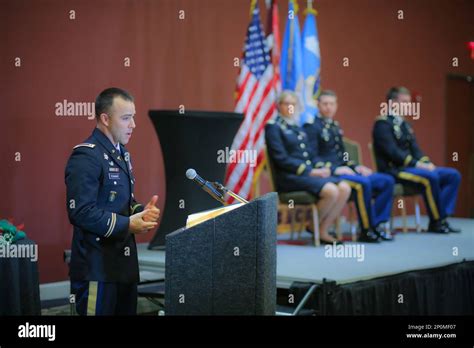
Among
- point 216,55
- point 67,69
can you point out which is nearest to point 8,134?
point 67,69

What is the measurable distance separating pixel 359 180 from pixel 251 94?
3.48 feet

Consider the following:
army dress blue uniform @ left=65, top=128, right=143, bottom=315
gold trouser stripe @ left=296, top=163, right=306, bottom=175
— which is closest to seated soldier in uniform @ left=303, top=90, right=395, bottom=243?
gold trouser stripe @ left=296, top=163, right=306, bottom=175

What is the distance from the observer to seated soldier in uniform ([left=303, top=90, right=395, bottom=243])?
5.94 meters

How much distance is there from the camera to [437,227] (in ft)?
21.4

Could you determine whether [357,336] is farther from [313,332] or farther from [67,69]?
[67,69]

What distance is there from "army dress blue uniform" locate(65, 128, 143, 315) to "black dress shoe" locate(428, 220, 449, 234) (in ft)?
13.7

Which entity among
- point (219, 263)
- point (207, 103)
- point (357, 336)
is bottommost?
point (357, 336)

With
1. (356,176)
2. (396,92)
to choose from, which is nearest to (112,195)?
(356,176)

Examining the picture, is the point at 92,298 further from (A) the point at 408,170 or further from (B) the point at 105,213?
(A) the point at 408,170

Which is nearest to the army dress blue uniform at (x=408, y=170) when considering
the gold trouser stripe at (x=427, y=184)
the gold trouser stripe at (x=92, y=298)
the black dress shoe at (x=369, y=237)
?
the gold trouser stripe at (x=427, y=184)

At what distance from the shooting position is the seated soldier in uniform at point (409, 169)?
644 centimetres

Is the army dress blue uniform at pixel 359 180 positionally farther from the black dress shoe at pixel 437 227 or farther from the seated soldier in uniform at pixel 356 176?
the black dress shoe at pixel 437 227

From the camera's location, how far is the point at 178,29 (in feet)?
18.2

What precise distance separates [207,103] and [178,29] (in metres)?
0.64
